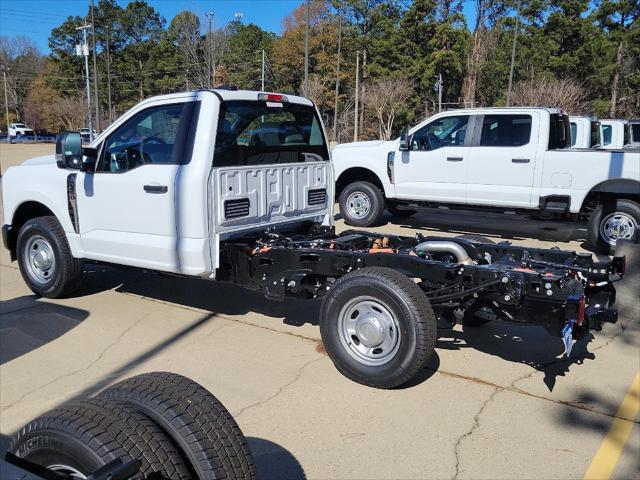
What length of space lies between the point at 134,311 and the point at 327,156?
104 inches

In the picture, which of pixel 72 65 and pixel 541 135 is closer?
pixel 541 135

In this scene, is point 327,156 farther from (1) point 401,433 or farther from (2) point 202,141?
(1) point 401,433

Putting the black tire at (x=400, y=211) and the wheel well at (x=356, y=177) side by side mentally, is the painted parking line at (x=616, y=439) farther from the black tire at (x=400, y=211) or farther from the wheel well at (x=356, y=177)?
the black tire at (x=400, y=211)

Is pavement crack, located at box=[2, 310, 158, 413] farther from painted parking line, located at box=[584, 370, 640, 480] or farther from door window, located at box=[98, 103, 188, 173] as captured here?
painted parking line, located at box=[584, 370, 640, 480]

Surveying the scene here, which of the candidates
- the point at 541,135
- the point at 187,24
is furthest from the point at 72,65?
the point at 541,135

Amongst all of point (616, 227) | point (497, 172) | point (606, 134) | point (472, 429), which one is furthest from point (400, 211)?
point (472, 429)

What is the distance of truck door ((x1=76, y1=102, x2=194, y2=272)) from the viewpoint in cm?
520

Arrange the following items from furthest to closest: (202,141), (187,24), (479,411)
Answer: (187,24) → (202,141) → (479,411)

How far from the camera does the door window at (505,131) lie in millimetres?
9594

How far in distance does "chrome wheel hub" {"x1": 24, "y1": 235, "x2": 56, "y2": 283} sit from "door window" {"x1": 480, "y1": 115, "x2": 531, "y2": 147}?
6.83 m

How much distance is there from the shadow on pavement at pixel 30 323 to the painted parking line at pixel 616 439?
4459 mm

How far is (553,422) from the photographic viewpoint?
3918 mm

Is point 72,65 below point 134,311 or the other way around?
the other way around

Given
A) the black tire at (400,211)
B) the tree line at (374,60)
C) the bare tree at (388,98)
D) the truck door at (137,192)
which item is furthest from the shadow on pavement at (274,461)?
the bare tree at (388,98)
